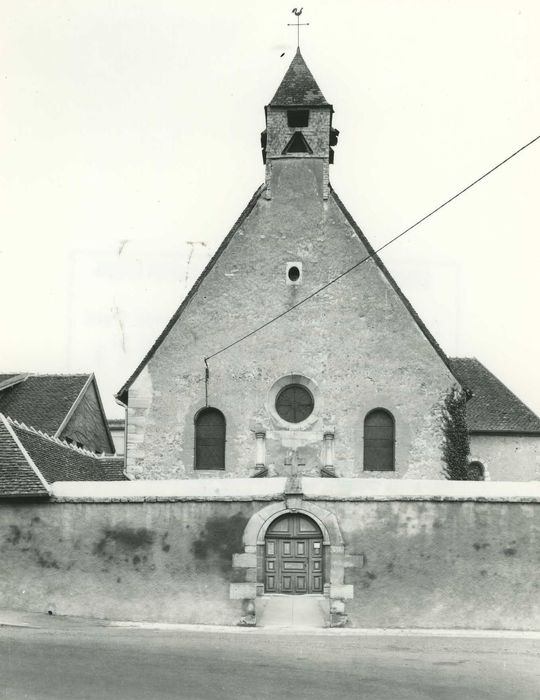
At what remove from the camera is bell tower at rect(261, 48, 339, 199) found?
82.4 feet

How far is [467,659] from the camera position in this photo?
14109 mm

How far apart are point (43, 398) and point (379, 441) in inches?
576

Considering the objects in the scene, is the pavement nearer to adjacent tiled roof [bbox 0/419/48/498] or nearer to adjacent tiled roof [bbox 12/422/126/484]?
adjacent tiled roof [bbox 0/419/48/498]

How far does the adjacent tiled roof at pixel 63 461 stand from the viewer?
2120cm

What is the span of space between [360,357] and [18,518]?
30.4 ft

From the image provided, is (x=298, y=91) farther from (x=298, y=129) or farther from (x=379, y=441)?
(x=379, y=441)

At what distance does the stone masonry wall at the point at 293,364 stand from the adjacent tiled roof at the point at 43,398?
858cm

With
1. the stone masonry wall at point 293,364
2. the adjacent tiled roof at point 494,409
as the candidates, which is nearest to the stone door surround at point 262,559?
the stone masonry wall at point 293,364

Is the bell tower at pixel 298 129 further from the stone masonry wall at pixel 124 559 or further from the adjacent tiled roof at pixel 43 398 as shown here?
the adjacent tiled roof at pixel 43 398

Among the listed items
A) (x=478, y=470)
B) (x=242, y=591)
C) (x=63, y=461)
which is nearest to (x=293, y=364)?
(x=63, y=461)

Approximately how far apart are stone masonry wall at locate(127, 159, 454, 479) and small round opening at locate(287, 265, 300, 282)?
18cm

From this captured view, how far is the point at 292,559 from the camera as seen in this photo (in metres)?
18.9

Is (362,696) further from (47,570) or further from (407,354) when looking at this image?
(407,354)

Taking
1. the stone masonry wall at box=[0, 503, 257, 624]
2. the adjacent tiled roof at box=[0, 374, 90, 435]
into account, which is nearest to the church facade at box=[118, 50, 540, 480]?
the stone masonry wall at box=[0, 503, 257, 624]
